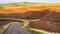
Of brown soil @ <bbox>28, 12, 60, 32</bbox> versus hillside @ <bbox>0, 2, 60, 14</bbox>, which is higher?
hillside @ <bbox>0, 2, 60, 14</bbox>

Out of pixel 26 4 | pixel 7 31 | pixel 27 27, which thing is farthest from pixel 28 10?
pixel 7 31

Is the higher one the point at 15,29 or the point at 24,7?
the point at 24,7

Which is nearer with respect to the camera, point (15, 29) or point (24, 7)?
point (15, 29)

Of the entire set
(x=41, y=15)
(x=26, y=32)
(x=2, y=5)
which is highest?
(x=2, y=5)

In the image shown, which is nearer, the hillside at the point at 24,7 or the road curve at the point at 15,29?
the road curve at the point at 15,29

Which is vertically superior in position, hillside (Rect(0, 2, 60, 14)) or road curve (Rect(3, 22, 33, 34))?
hillside (Rect(0, 2, 60, 14))

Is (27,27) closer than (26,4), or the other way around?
(27,27)

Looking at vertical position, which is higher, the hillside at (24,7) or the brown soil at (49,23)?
the hillside at (24,7)

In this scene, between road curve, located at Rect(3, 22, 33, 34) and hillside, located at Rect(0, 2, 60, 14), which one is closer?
road curve, located at Rect(3, 22, 33, 34)

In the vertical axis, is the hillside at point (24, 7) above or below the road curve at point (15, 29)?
above

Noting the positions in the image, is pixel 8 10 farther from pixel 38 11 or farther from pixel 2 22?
pixel 38 11

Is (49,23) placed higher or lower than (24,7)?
lower
